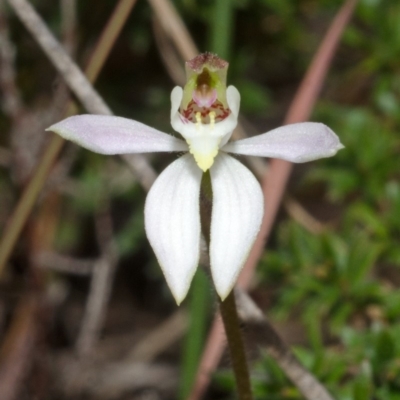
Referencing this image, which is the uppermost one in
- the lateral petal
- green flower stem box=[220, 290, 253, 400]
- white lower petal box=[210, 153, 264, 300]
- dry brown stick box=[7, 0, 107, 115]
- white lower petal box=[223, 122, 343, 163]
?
dry brown stick box=[7, 0, 107, 115]

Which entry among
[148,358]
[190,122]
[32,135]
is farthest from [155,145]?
[148,358]

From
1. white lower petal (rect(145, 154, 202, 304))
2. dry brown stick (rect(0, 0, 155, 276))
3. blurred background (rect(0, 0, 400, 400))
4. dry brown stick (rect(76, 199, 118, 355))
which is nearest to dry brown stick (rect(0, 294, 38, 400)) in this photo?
blurred background (rect(0, 0, 400, 400))

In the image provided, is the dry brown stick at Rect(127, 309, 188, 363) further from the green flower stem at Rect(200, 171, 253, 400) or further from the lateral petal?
the lateral petal

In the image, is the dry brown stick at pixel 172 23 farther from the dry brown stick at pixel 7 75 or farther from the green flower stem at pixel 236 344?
the green flower stem at pixel 236 344

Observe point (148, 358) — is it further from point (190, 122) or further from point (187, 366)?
point (190, 122)

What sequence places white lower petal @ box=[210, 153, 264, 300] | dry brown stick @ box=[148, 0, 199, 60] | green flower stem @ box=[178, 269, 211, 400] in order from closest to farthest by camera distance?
white lower petal @ box=[210, 153, 264, 300], green flower stem @ box=[178, 269, 211, 400], dry brown stick @ box=[148, 0, 199, 60]

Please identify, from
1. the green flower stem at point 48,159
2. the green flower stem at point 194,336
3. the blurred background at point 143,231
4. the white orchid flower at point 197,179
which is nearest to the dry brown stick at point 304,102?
the blurred background at point 143,231
